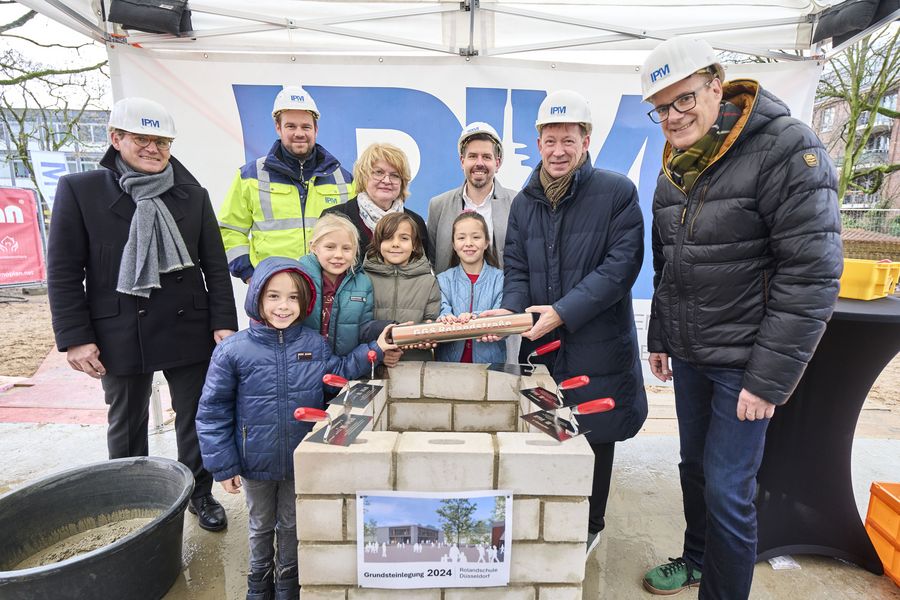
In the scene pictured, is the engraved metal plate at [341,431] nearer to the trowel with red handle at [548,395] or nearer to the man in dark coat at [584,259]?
the trowel with red handle at [548,395]

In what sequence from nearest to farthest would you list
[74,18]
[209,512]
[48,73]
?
[209,512] < [74,18] < [48,73]

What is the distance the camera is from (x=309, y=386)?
1.84 m

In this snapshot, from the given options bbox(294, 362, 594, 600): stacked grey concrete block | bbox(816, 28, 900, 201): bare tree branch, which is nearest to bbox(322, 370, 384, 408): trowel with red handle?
bbox(294, 362, 594, 600): stacked grey concrete block

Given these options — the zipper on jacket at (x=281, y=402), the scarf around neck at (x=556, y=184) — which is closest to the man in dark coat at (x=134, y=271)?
the zipper on jacket at (x=281, y=402)

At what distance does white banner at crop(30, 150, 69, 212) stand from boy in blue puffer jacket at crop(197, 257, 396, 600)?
11.0 metres

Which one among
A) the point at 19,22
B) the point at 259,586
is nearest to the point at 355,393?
the point at 259,586

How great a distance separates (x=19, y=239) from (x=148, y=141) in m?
8.74

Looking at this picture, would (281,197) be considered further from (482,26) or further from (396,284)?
(482,26)

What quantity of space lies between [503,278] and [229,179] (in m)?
2.55

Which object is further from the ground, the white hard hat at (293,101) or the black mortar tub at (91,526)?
the white hard hat at (293,101)

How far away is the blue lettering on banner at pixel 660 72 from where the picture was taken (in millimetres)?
1560

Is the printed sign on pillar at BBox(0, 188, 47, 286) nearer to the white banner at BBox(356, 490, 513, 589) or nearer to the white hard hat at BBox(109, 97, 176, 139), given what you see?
the white hard hat at BBox(109, 97, 176, 139)

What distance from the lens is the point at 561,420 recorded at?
4.62 feet

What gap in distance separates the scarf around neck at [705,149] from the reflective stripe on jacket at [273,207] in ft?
5.94
